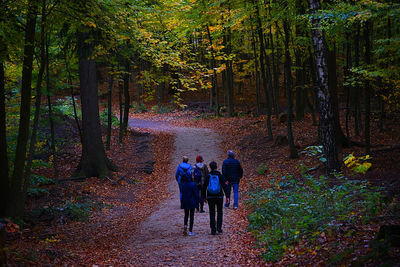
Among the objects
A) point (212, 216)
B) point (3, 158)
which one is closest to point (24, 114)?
point (3, 158)

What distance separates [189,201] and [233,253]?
1775 mm

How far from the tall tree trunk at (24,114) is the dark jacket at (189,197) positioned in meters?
4.48

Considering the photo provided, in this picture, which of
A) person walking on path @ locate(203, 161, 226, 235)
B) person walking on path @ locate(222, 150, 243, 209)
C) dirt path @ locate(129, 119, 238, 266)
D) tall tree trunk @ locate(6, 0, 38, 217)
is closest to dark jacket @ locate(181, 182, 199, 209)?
person walking on path @ locate(203, 161, 226, 235)

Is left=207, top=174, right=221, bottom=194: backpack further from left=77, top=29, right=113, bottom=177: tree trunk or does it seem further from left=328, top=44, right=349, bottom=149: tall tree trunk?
left=77, top=29, right=113, bottom=177: tree trunk

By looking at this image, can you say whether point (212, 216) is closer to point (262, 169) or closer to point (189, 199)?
point (189, 199)

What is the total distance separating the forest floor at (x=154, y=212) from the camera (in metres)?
6.17

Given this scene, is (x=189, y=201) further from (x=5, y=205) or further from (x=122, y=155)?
(x=122, y=155)

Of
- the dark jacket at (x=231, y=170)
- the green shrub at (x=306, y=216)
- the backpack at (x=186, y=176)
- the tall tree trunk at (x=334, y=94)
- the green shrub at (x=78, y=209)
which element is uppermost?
the tall tree trunk at (x=334, y=94)

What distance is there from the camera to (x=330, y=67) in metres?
13.4

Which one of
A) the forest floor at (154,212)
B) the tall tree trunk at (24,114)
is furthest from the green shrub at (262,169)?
the tall tree trunk at (24,114)

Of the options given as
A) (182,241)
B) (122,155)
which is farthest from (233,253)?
(122,155)

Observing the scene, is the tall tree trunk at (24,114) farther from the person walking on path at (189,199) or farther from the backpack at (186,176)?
the person walking on path at (189,199)

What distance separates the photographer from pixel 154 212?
10.7m

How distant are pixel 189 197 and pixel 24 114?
4.83 m
